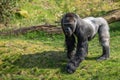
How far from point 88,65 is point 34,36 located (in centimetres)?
570

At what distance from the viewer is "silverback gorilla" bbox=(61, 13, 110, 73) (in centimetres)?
970

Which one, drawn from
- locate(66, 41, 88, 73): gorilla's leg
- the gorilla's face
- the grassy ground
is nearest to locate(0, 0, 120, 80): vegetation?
the grassy ground

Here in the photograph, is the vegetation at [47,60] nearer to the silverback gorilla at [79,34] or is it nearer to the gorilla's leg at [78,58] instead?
the gorilla's leg at [78,58]

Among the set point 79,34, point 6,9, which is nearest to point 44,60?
point 79,34

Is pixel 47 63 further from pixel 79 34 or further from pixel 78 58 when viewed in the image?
pixel 79 34

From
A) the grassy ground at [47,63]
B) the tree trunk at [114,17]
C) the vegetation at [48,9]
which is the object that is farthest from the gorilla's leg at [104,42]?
the vegetation at [48,9]

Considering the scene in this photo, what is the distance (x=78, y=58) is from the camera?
9.99 m

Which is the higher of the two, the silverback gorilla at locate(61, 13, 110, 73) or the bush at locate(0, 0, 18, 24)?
the silverback gorilla at locate(61, 13, 110, 73)

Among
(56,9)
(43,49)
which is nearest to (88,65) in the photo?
(43,49)

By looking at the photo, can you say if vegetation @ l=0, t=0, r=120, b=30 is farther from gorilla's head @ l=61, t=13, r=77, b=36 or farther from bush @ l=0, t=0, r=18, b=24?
gorilla's head @ l=61, t=13, r=77, b=36

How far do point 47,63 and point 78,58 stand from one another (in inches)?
46.3

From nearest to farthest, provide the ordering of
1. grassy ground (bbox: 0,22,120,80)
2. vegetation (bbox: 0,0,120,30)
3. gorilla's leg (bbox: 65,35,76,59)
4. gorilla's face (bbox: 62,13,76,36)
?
gorilla's face (bbox: 62,13,76,36), grassy ground (bbox: 0,22,120,80), gorilla's leg (bbox: 65,35,76,59), vegetation (bbox: 0,0,120,30)

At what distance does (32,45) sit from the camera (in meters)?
13.0

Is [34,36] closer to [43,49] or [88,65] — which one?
[43,49]
